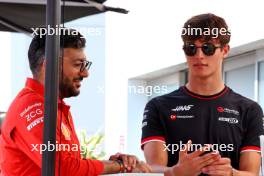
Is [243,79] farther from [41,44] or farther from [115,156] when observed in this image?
[41,44]

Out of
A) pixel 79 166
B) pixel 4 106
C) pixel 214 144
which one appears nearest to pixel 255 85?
pixel 214 144

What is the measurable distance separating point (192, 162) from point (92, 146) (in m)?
0.36

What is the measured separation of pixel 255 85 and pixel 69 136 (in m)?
0.59

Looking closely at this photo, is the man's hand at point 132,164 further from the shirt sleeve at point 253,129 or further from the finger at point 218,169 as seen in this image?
the shirt sleeve at point 253,129

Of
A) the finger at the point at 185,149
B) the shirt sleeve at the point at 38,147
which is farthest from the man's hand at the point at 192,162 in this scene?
the shirt sleeve at the point at 38,147

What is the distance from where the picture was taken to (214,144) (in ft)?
5.18

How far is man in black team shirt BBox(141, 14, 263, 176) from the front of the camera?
156 centimetres

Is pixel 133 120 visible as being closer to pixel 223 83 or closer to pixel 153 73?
pixel 153 73

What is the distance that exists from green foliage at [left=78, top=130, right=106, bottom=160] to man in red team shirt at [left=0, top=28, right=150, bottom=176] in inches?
1.2

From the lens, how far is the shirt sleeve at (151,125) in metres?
1.62

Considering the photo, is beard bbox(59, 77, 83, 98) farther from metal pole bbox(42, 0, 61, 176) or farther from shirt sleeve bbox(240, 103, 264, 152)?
shirt sleeve bbox(240, 103, 264, 152)

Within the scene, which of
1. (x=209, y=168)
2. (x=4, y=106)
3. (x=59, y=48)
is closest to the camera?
(x=209, y=168)

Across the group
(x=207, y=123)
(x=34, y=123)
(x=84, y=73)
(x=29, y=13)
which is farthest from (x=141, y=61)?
(x=29, y=13)

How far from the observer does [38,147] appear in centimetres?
155
